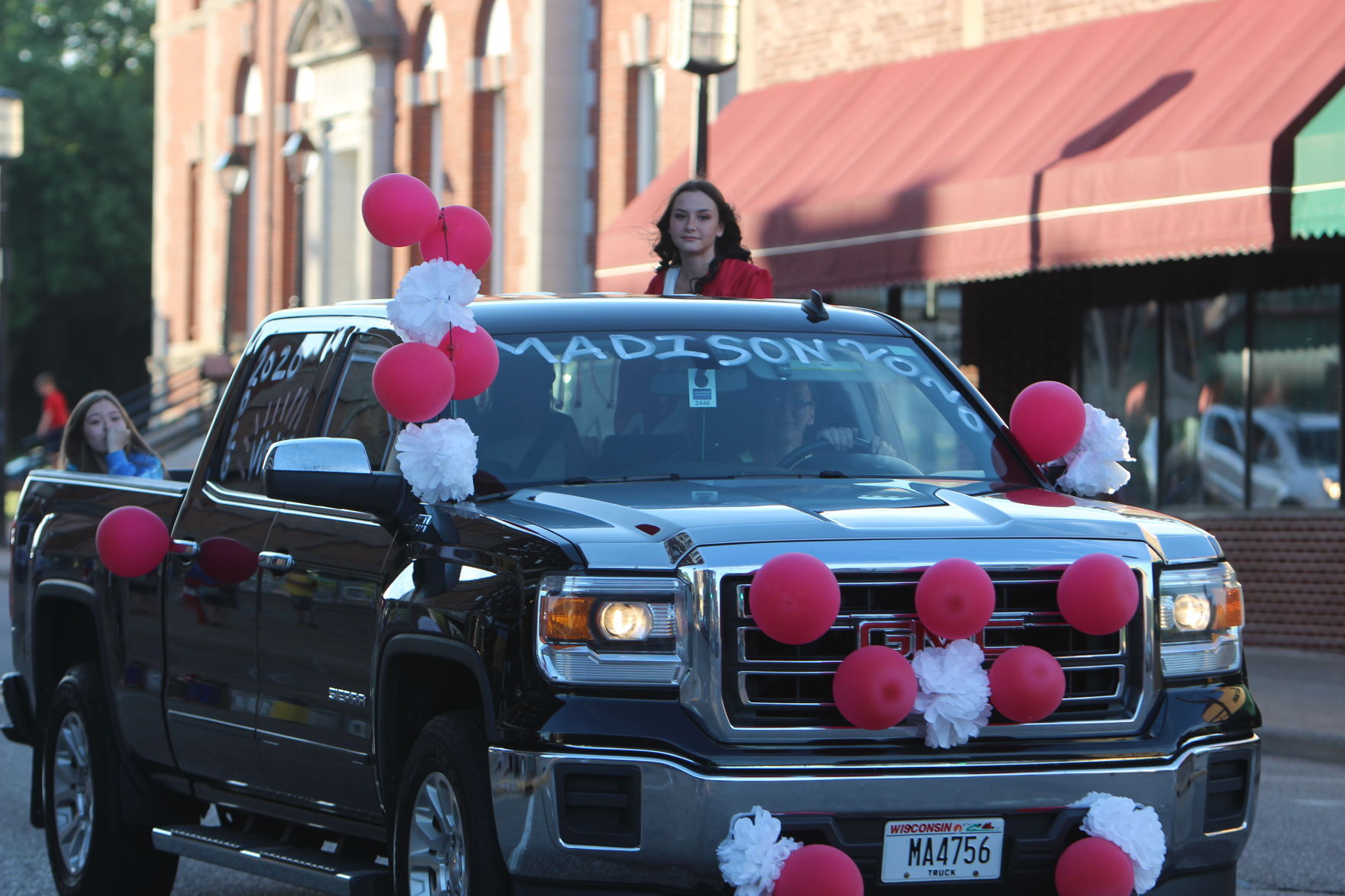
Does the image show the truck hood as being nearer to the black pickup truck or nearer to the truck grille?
the black pickup truck

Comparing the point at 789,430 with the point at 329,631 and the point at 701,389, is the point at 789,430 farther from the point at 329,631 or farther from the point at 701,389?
the point at 329,631

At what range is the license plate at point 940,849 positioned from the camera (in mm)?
4953

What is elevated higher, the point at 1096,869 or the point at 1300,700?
the point at 1096,869

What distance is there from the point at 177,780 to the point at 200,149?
3106 cm

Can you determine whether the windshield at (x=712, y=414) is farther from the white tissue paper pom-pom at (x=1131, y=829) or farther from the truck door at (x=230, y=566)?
the white tissue paper pom-pom at (x=1131, y=829)

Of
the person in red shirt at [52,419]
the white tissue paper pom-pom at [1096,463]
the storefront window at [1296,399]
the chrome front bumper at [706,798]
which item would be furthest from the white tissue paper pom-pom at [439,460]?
the person in red shirt at [52,419]

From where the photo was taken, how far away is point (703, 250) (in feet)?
28.0

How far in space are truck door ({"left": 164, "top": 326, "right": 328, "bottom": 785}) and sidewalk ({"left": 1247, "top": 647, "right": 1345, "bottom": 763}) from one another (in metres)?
6.19

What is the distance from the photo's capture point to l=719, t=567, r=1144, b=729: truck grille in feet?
16.4

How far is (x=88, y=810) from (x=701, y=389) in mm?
2870

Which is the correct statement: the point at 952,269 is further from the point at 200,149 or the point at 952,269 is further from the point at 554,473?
the point at 200,149

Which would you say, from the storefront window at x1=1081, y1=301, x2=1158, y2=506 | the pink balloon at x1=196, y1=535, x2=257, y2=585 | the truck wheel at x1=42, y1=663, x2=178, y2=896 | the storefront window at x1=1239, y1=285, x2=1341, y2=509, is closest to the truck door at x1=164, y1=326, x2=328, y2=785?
Result: the pink balloon at x1=196, y1=535, x2=257, y2=585

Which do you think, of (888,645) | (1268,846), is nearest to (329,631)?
(888,645)

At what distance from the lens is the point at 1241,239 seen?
1430 cm
